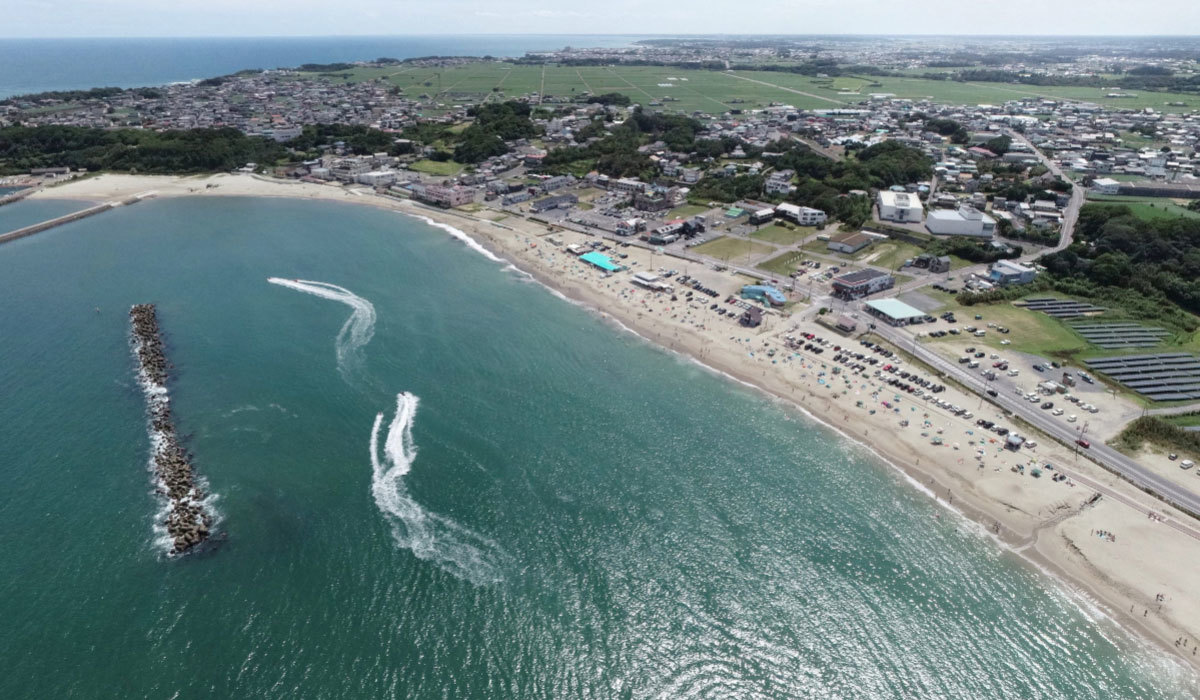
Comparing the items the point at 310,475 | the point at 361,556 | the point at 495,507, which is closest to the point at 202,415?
the point at 310,475

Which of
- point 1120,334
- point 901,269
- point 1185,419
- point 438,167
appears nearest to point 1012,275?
point 901,269

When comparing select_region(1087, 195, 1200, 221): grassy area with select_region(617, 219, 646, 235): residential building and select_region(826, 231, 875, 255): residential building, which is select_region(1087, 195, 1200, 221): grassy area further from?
select_region(617, 219, 646, 235): residential building

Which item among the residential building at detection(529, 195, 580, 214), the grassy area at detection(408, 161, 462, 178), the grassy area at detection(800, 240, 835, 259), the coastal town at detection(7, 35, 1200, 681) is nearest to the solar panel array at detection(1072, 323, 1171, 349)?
the coastal town at detection(7, 35, 1200, 681)

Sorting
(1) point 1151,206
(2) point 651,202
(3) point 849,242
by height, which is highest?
(2) point 651,202

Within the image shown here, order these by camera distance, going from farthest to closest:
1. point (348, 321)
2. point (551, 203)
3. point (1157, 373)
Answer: point (551, 203) < point (348, 321) < point (1157, 373)

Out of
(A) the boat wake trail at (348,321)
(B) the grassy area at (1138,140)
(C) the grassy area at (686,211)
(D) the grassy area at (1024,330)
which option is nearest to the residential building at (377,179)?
(A) the boat wake trail at (348,321)

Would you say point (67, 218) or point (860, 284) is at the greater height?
point (67, 218)

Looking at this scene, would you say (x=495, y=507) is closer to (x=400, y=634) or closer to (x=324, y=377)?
(x=400, y=634)

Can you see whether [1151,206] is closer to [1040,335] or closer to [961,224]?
[961,224]
